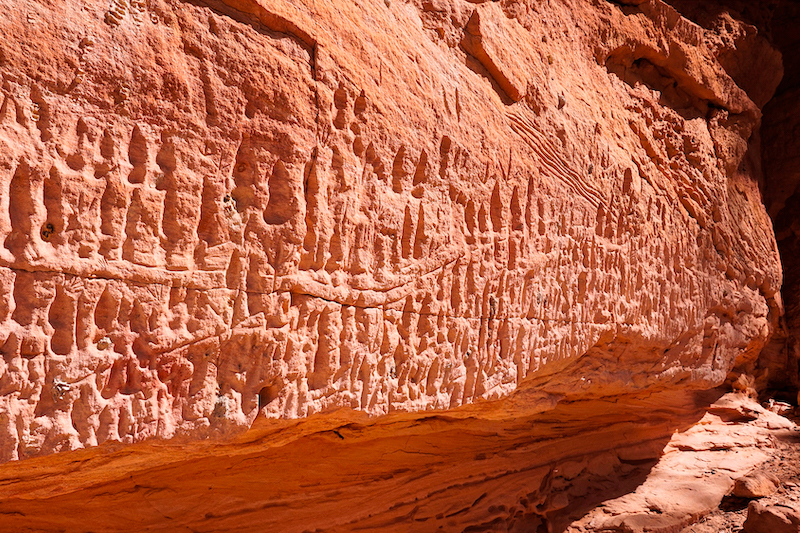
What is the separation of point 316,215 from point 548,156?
1173mm

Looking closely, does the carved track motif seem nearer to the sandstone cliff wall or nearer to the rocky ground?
the sandstone cliff wall

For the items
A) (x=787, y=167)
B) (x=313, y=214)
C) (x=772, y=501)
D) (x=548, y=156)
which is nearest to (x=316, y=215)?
(x=313, y=214)

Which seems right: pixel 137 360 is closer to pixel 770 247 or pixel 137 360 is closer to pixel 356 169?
pixel 356 169

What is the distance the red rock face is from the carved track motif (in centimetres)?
1

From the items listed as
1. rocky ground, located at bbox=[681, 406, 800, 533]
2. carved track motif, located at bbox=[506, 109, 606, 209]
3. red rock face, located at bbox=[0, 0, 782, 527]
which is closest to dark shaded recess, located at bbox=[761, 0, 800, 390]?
rocky ground, located at bbox=[681, 406, 800, 533]

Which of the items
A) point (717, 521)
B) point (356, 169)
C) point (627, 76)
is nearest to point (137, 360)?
point (356, 169)

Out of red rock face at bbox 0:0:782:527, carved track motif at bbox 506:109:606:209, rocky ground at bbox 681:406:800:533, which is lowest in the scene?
rocky ground at bbox 681:406:800:533

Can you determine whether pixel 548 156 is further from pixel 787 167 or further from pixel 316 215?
pixel 787 167

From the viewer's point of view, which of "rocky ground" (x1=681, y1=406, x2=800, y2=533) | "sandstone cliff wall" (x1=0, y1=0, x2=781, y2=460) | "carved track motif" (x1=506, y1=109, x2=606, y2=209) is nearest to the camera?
"sandstone cliff wall" (x1=0, y1=0, x2=781, y2=460)

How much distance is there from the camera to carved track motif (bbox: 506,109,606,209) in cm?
241

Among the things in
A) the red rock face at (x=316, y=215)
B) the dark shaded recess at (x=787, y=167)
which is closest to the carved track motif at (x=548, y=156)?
the red rock face at (x=316, y=215)

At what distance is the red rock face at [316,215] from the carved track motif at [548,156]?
0.01 metres

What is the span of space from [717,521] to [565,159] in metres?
2.12

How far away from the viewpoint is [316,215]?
1.72 meters
